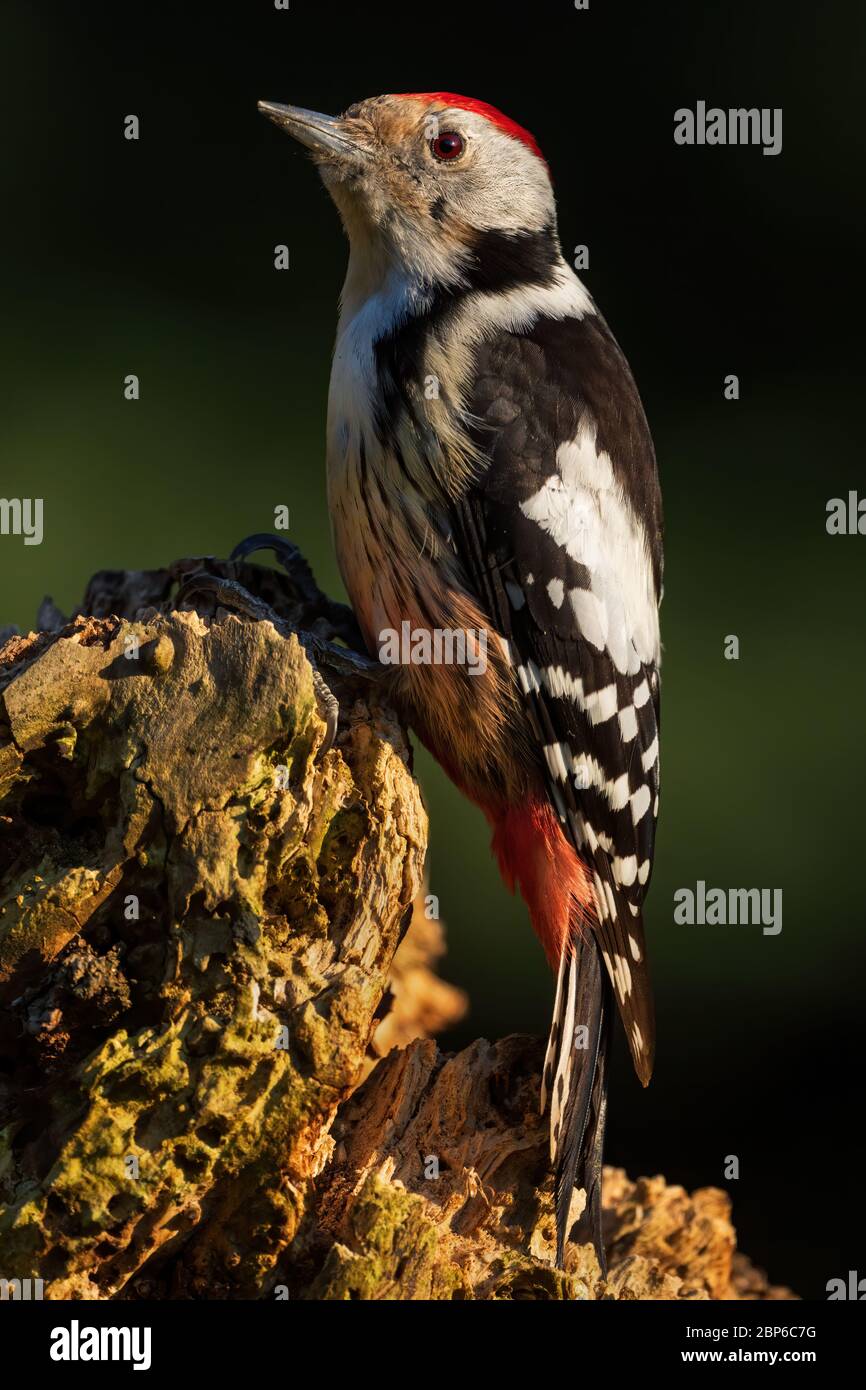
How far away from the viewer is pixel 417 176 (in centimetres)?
232

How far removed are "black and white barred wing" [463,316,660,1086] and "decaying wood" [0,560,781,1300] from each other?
36 centimetres

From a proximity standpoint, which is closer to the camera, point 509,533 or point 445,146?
point 509,533

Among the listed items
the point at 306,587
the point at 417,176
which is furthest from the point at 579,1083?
the point at 417,176

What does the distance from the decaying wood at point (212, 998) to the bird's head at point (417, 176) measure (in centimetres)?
85

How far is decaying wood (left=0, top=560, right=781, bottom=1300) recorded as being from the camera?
1560 millimetres

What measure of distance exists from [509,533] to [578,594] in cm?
15

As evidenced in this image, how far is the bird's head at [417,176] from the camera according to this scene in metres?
2.28
